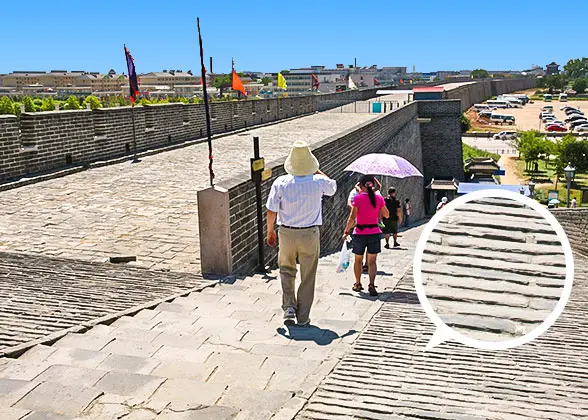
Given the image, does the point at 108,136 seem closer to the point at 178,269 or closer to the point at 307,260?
the point at 178,269

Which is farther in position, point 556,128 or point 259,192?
point 556,128

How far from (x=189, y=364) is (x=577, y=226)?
835cm

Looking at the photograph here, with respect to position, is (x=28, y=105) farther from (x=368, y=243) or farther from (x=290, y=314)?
(x=290, y=314)

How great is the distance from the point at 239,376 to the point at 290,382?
0.31 metres

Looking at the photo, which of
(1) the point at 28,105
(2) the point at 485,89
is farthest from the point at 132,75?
(2) the point at 485,89

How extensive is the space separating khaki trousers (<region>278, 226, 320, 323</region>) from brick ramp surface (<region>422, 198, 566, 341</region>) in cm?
156

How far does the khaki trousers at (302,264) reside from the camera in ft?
16.4

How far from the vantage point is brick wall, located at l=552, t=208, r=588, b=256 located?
34.3 ft

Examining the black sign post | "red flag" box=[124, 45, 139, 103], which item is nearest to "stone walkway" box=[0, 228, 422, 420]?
the black sign post

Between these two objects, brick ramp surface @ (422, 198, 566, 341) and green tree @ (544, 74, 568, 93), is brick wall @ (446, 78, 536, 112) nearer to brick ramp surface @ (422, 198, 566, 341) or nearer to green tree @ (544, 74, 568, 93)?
green tree @ (544, 74, 568, 93)

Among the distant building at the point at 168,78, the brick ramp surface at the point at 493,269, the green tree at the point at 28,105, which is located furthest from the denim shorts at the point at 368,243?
the distant building at the point at 168,78

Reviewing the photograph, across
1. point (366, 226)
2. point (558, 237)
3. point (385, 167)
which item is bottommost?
point (366, 226)

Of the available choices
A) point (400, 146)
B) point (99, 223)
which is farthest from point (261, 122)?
point (99, 223)

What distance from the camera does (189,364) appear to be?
13.1 ft
